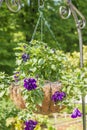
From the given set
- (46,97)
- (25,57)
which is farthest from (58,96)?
(25,57)

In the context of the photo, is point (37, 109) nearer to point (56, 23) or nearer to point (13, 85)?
point (13, 85)

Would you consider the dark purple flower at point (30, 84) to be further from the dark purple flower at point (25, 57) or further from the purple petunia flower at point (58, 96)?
the dark purple flower at point (25, 57)

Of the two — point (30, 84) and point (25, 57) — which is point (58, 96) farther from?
point (25, 57)

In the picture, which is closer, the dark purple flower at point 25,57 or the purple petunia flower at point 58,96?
the purple petunia flower at point 58,96

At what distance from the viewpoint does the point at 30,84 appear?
247cm

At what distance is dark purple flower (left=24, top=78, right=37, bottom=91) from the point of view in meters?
2.47

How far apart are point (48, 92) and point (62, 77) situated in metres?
0.13

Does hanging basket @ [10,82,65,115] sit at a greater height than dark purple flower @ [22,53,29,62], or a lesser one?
lesser

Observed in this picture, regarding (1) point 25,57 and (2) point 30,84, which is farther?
(1) point 25,57

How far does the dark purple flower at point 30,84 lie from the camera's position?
8.09 feet

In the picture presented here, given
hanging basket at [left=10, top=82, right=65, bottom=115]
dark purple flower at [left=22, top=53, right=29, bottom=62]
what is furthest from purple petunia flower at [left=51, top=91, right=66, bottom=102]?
dark purple flower at [left=22, top=53, right=29, bottom=62]

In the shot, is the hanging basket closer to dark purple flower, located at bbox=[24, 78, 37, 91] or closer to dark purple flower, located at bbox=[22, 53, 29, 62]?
dark purple flower, located at bbox=[24, 78, 37, 91]

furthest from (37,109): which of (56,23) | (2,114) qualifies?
(56,23)

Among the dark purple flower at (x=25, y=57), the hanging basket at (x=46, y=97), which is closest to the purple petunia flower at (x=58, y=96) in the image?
the hanging basket at (x=46, y=97)
